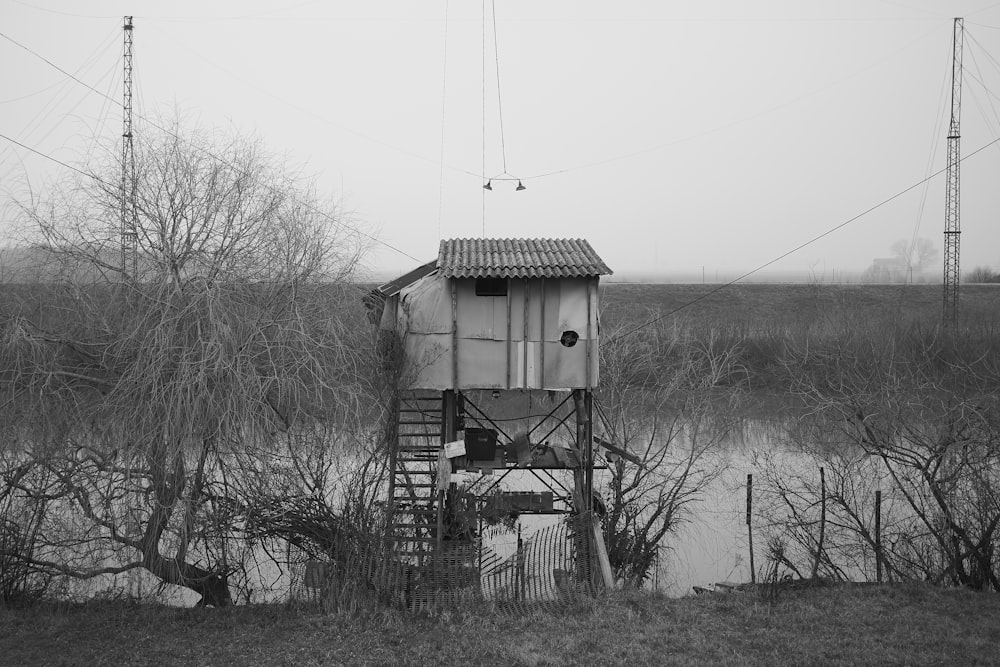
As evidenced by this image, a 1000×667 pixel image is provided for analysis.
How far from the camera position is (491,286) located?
50.4 feet

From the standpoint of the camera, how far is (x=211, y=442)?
13.2 meters

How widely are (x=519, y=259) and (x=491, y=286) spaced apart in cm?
88

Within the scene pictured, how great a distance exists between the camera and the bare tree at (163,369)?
1277 centimetres

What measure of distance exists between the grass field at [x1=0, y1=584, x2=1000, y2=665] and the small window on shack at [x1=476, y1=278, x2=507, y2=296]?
658 cm

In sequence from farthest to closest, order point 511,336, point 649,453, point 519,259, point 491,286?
point 649,453 < point 491,286 < point 511,336 < point 519,259

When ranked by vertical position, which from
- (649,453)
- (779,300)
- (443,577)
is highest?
(779,300)

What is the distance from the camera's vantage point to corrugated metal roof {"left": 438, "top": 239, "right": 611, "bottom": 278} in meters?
14.7

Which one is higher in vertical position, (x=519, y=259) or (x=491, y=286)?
(x=519, y=259)

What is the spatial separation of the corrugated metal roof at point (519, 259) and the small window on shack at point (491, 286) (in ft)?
1.61

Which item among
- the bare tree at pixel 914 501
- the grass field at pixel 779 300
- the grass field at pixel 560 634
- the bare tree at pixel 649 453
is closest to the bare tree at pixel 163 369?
the grass field at pixel 560 634

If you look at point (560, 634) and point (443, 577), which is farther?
point (443, 577)

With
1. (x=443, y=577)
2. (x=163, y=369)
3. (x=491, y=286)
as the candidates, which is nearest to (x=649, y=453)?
(x=491, y=286)

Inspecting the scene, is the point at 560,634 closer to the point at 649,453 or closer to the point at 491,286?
the point at 491,286

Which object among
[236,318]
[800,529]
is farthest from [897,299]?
[236,318]
